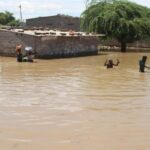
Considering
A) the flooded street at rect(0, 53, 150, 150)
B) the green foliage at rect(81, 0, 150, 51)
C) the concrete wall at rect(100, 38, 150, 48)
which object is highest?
the green foliage at rect(81, 0, 150, 51)

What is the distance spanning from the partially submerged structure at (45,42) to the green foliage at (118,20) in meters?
3.96

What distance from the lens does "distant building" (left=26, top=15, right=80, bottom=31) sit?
4316 centimetres

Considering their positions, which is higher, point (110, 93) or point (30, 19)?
point (30, 19)

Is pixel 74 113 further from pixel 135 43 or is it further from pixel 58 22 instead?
pixel 58 22

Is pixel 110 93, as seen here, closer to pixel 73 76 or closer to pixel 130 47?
pixel 73 76

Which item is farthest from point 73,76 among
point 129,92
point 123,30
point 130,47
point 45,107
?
point 130,47

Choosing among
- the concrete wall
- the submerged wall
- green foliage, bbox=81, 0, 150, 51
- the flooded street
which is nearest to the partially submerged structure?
the submerged wall

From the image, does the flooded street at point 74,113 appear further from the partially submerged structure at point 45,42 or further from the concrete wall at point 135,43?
the concrete wall at point 135,43

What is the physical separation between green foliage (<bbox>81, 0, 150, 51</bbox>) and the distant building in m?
9.19

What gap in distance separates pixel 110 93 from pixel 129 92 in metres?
0.57

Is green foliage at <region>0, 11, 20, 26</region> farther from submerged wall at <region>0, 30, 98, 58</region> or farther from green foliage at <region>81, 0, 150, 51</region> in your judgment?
submerged wall at <region>0, 30, 98, 58</region>

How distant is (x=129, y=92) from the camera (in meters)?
11.8

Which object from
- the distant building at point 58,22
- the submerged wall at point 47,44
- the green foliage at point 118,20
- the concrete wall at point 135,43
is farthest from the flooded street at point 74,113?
the distant building at point 58,22

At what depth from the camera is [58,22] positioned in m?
43.2
